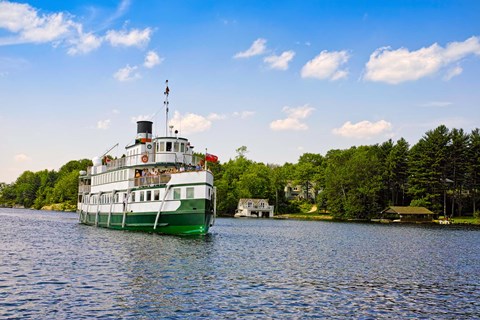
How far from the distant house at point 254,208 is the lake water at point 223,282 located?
11551 cm

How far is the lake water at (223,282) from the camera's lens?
20.4m

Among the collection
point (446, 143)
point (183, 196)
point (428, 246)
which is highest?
point (446, 143)

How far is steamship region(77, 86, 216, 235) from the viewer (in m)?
49.4

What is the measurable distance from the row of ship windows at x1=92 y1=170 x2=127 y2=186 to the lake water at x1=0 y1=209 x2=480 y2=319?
16.5 metres

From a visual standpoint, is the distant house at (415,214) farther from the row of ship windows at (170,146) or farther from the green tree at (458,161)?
the row of ship windows at (170,146)

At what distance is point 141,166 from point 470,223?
85664 millimetres

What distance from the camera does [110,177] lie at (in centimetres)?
6384

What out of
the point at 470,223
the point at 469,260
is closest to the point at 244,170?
the point at 470,223

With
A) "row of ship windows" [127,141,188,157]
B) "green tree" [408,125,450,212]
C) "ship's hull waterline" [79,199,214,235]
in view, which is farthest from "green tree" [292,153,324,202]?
"ship's hull waterline" [79,199,214,235]

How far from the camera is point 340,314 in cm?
2036

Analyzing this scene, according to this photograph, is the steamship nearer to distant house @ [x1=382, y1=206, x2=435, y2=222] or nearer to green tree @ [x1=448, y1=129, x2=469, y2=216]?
distant house @ [x1=382, y1=206, x2=435, y2=222]

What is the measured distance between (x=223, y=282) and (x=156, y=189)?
27.2m

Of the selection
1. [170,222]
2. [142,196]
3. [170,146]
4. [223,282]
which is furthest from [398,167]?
[223,282]

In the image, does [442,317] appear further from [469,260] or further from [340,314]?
[469,260]
